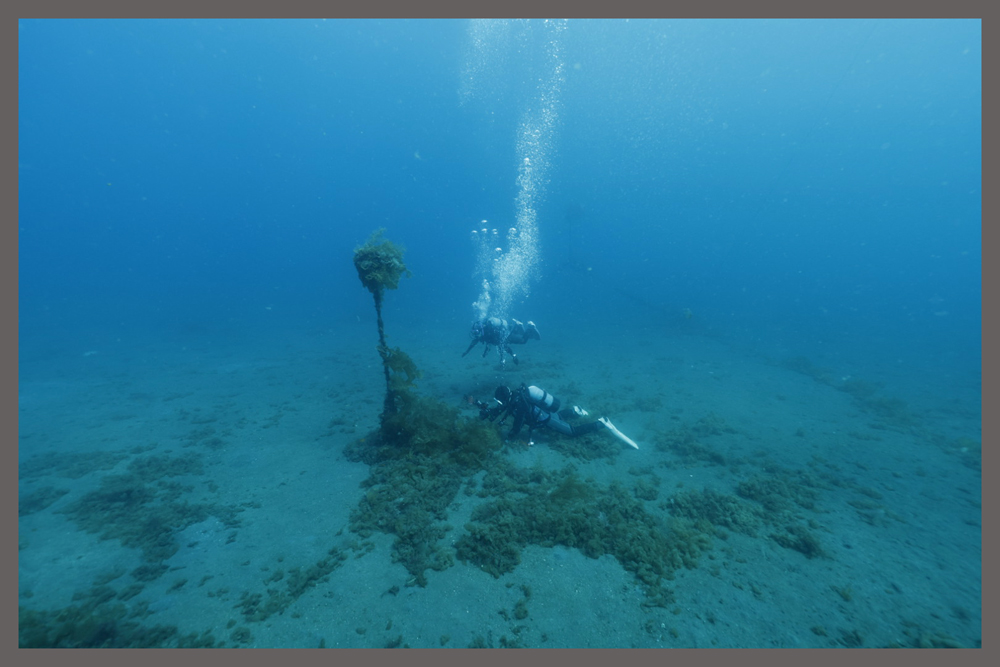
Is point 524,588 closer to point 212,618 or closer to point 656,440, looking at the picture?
point 212,618

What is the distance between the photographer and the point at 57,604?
16.0 ft

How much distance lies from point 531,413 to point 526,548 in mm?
3783

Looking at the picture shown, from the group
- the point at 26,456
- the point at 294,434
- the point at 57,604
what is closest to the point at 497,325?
the point at 294,434

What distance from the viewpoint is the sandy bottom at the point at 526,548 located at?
15.1 ft

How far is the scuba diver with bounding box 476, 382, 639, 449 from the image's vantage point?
9.36 metres

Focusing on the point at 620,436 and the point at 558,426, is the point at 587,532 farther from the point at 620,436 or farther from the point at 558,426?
the point at 620,436

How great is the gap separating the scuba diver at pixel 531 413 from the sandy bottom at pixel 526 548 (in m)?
0.64


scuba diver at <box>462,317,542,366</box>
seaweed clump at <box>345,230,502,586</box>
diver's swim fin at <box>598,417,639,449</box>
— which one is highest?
scuba diver at <box>462,317,542,366</box>

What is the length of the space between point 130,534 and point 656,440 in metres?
11.6

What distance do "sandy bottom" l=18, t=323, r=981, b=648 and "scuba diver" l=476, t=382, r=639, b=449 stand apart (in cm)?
64

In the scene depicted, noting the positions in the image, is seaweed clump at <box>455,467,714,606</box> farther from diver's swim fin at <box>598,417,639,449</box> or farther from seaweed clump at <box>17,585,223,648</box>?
seaweed clump at <box>17,585,223,648</box>

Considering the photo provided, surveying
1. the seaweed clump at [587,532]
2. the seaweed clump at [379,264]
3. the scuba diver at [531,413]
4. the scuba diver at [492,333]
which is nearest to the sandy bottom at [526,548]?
the seaweed clump at [587,532]

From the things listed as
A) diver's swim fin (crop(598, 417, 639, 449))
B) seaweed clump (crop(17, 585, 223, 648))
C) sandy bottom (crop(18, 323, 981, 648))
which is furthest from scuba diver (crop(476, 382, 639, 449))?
seaweed clump (crop(17, 585, 223, 648))

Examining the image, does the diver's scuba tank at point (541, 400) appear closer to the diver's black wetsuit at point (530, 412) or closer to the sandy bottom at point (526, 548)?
the diver's black wetsuit at point (530, 412)
